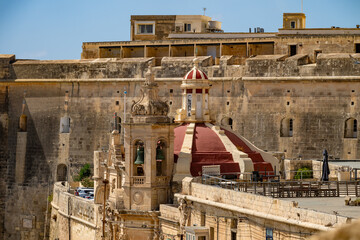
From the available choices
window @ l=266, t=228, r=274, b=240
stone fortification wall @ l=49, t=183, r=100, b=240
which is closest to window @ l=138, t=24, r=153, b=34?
stone fortification wall @ l=49, t=183, r=100, b=240

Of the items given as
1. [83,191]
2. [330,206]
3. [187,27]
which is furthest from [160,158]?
[187,27]

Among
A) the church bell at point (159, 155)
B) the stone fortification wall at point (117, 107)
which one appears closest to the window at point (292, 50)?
the stone fortification wall at point (117, 107)

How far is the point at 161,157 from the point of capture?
21359 mm

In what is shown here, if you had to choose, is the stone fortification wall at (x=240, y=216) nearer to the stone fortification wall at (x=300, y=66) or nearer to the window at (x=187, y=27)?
the stone fortification wall at (x=300, y=66)

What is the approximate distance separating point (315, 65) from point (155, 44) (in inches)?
346

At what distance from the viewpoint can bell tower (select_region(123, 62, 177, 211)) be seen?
21.0 metres

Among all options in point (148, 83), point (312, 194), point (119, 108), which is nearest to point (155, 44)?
point (119, 108)

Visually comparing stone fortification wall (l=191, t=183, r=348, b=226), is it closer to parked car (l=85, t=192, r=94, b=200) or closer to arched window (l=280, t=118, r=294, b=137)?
parked car (l=85, t=192, r=94, b=200)

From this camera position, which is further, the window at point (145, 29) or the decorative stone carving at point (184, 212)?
the window at point (145, 29)

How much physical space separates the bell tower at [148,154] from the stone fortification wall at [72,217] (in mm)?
3064

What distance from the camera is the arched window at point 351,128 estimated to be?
33.2m

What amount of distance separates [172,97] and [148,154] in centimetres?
1557

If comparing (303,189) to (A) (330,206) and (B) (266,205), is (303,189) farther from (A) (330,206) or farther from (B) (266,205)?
(B) (266,205)

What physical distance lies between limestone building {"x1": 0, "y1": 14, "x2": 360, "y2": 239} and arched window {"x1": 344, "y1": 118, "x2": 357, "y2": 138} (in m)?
0.04
